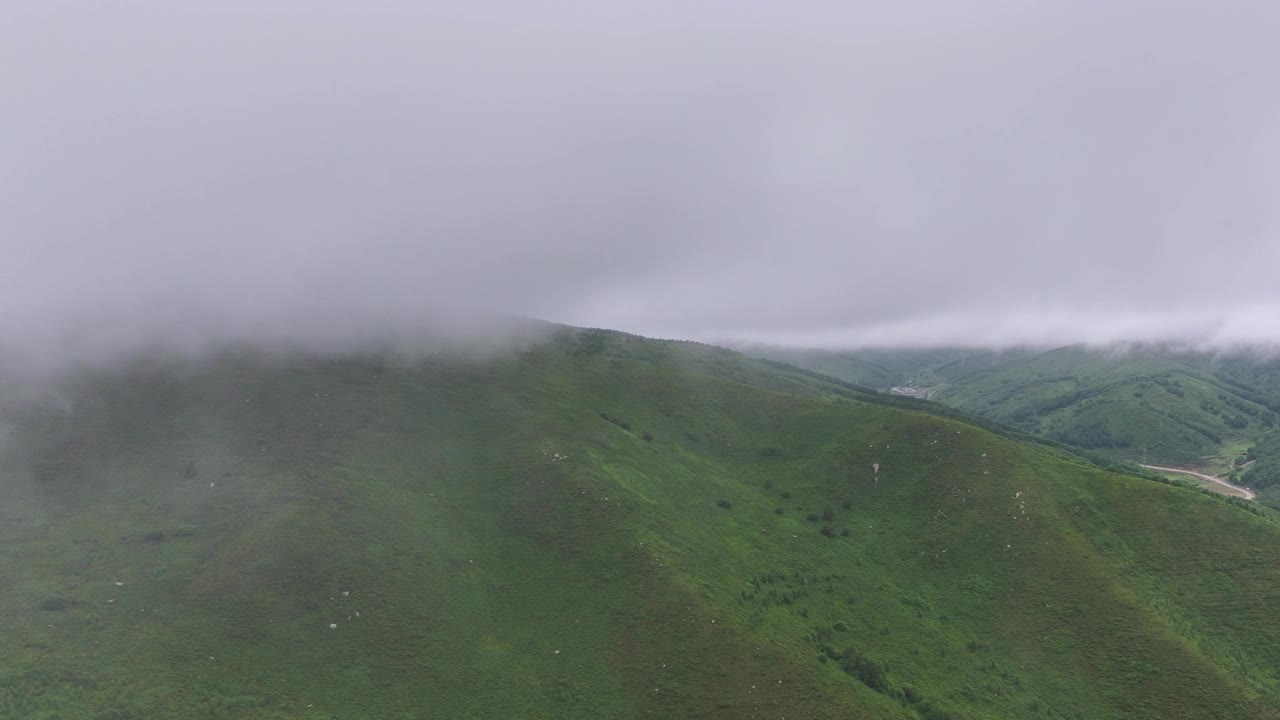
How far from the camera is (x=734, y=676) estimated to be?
55031 millimetres

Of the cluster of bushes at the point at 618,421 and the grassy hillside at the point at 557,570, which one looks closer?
the grassy hillside at the point at 557,570

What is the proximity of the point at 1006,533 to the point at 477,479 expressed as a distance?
71.2 meters

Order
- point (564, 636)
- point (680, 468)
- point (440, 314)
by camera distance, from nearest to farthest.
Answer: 1. point (564, 636)
2. point (680, 468)
3. point (440, 314)

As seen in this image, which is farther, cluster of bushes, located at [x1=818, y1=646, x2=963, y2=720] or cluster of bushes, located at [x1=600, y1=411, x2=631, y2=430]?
cluster of bushes, located at [x1=600, y1=411, x2=631, y2=430]

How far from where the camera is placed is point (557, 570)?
235 ft

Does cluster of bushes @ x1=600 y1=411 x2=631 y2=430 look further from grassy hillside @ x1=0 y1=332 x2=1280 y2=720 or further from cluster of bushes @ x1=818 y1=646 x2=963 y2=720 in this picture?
cluster of bushes @ x1=818 y1=646 x2=963 y2=720

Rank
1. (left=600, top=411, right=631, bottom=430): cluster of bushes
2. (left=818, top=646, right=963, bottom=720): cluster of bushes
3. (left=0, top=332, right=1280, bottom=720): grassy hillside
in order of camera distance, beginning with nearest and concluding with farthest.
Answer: (left=0, top=332, right=1280, bottom=720): grassy hillside, (left=818, top=646, right=963, bottom=720): cluster of bushes, (left=600, top=411, right=631, bottom=430): cluster of bushes

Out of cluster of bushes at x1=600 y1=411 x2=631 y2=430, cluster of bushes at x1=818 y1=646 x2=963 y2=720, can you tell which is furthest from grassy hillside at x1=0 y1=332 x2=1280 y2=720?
cluster of bushes at x1=600 y1=411 x2=631 y2=430

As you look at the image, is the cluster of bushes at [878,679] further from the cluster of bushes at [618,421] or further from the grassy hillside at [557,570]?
the cluster of bushes at [618,421]

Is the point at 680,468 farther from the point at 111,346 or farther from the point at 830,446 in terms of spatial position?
the point at 111,346

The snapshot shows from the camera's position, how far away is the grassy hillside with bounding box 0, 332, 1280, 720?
180 ft

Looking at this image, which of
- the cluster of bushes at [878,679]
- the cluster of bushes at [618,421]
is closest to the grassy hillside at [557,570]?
the cluster of bushes at [878,679]

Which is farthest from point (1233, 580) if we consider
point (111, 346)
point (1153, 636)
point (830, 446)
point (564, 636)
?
point (111, 346)

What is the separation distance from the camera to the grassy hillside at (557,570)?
180ft
